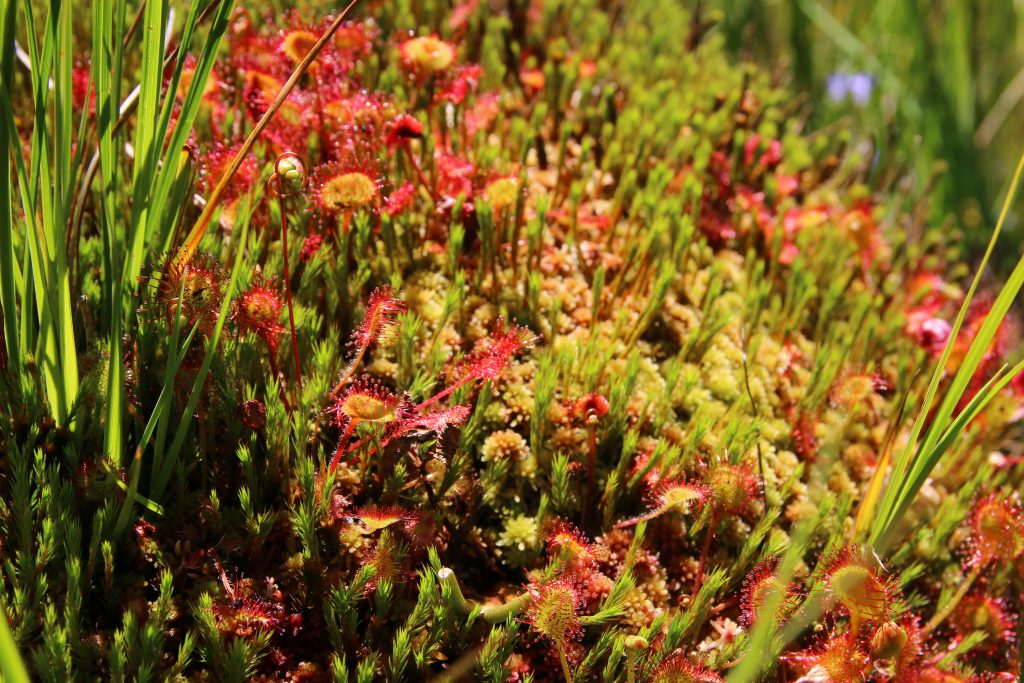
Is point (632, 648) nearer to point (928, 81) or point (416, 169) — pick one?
point (416, 169)

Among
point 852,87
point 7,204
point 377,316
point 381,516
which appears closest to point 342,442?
point 381,516

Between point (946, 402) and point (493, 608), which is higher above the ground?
point (946, 402)

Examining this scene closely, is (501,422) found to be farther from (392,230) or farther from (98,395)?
(98,395)

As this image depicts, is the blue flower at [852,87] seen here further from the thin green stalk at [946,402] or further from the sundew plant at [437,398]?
the thin green stalk at [946,402]

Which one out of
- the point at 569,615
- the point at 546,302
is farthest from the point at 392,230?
the point at 569,615

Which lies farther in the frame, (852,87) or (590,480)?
(852,87)

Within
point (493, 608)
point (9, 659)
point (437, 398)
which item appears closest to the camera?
point (9, 659)

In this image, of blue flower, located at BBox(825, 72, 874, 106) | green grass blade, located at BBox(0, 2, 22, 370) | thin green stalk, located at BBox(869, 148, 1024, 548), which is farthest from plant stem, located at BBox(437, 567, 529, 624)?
blue flower, located at BBox(825, 72, 874, 106)
